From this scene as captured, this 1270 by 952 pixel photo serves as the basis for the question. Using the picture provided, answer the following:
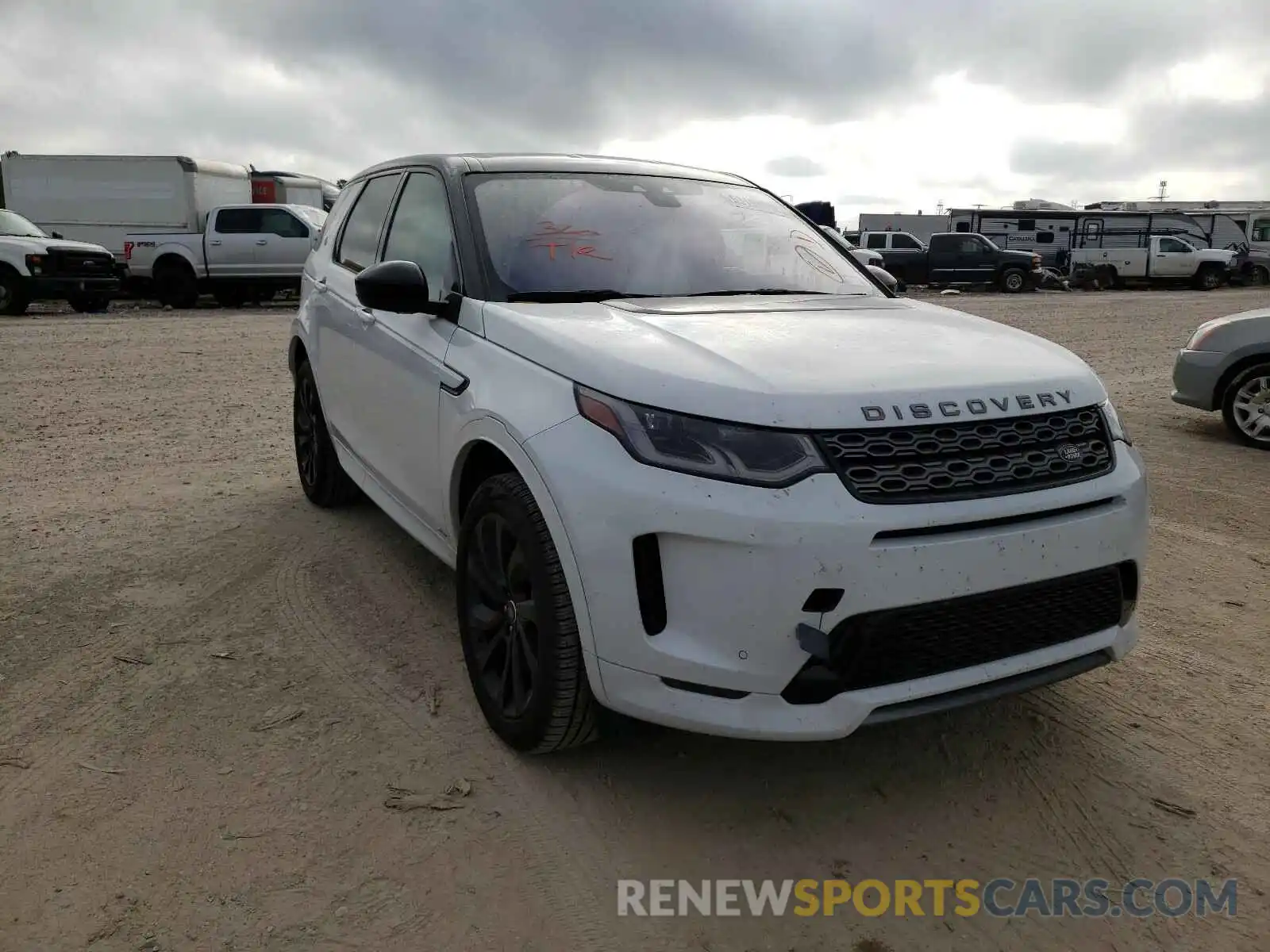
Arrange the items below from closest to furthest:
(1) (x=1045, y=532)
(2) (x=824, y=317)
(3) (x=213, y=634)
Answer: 1. (1) (x=1045, y=532)
2. (2) (x=824, y=317)
3. (3) (x=213, y=634)

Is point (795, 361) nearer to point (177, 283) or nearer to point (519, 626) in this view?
point (519, 626)

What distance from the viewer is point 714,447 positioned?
2.35 metres

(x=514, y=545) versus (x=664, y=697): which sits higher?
(x=514, y=545)

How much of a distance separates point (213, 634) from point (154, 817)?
3.93 ft

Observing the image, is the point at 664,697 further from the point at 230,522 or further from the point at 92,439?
the point at 92,439

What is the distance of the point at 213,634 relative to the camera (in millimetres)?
3736

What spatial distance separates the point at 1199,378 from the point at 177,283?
18162 mm

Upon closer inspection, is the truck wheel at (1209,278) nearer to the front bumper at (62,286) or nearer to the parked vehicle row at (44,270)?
the parked vehicle row at (44,270)

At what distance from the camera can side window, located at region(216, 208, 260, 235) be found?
1931 cm

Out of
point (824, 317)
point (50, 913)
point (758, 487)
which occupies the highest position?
point (824, 317)

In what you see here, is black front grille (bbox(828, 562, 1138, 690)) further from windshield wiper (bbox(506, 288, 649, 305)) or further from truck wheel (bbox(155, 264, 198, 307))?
truck wheel (bbox(155, 264, 198, 307))

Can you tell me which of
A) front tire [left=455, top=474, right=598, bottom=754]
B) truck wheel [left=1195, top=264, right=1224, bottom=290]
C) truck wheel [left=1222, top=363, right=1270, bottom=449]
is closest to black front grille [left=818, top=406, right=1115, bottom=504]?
front tire [left=455, top=474, right=598, bottom=754]

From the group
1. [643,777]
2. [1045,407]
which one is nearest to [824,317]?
[1045,407]

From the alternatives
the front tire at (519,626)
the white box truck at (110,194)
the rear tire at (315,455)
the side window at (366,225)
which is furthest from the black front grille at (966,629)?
the white box truck at (110,194)
